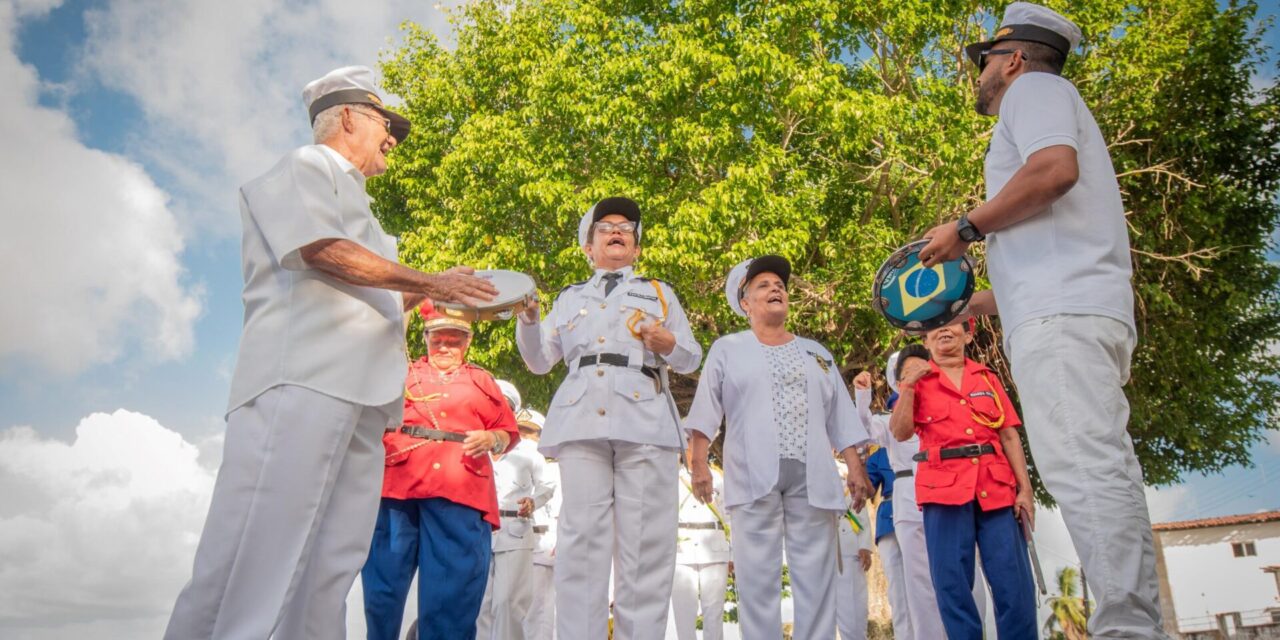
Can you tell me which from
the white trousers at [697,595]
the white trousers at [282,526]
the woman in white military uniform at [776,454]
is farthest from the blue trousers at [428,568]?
the white trousers at [697,595]

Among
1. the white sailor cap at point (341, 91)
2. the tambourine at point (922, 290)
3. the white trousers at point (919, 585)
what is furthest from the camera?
the white trousers at point (919, 585)

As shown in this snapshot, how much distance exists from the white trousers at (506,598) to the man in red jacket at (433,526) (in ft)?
9.22

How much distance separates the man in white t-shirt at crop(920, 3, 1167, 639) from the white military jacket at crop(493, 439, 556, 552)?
231 inches

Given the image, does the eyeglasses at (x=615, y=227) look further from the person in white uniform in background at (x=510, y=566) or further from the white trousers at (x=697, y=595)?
the white trousers at (x=697, y=595)

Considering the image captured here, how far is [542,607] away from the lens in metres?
9.62

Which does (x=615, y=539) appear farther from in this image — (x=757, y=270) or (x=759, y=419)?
(x=757, y=270)

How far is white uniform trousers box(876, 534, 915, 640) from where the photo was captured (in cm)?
802

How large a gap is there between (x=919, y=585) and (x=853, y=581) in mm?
1239

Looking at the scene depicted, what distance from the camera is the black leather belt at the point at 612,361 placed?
507cm

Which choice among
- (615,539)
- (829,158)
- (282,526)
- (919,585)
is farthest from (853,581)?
(829,158)

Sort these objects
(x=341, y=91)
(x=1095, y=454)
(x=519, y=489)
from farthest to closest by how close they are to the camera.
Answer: (x=519, y=489)
(x=341, y=91)
(x=1095, y=454)

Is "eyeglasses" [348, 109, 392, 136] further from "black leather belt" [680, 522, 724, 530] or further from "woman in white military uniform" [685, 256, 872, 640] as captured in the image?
"black leather belt" [680, 522, 724, 530]

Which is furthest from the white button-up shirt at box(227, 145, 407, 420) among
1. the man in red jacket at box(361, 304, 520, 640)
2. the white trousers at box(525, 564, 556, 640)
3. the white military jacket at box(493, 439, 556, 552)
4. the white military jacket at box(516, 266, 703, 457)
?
the white trousers at box(525, 564, 556, 640)

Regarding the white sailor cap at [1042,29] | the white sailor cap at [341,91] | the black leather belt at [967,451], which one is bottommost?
the black leather belt at [967,451]
